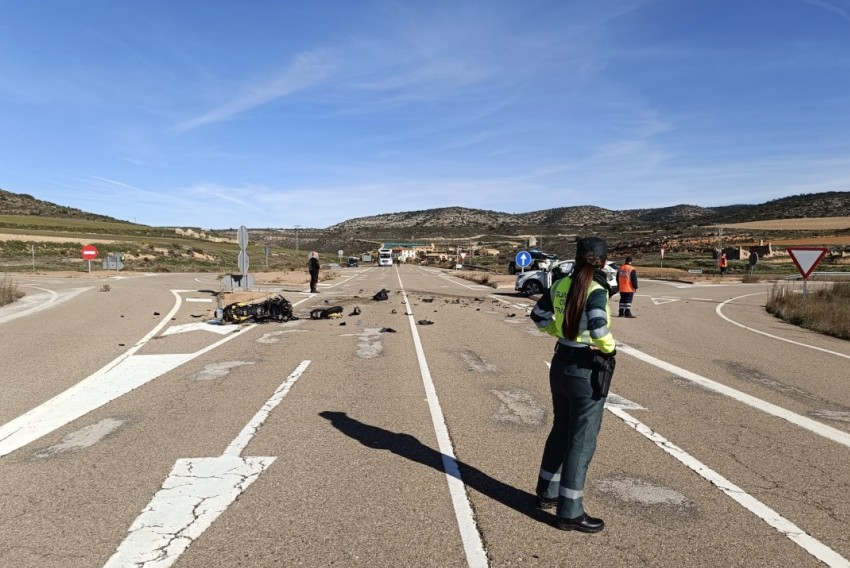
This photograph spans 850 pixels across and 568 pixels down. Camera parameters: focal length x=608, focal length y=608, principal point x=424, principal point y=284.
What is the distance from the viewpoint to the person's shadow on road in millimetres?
4430

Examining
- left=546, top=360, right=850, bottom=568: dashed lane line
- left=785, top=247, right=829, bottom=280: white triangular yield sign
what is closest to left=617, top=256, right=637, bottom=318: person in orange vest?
left=785, top=247, right=829, bottom=280: white triangular yield sign

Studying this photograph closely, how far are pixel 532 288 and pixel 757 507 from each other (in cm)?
2211

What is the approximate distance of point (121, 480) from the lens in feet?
15.6

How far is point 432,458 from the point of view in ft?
17.4

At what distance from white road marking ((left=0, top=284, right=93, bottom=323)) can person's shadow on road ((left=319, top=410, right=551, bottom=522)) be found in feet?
44.4

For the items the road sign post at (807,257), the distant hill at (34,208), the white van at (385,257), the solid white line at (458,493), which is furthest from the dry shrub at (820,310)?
the distant hill at (34,208)

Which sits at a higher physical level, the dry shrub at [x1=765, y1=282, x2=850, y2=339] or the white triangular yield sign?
the white triangular yield sign

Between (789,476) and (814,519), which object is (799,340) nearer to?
(789,476)

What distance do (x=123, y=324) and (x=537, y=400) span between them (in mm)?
11715

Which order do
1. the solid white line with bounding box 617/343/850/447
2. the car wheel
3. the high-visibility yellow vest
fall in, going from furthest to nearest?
the car wheel < the solid white line with bounding box 617/343/850/447 < the high-visibility yellow vest

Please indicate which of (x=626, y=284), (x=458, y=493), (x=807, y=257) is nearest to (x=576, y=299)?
(x=458, y=493)

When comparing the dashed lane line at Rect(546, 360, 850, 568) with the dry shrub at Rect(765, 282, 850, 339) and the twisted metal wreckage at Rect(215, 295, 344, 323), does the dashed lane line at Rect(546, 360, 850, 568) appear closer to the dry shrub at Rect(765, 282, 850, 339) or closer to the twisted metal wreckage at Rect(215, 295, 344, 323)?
the twisted metal wreckage at Rect(215, 295, 344, 323)

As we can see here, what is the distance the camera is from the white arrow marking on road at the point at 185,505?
3615mm

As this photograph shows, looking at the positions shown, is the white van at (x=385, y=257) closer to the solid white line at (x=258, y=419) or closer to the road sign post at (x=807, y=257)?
the road sign post at (x=807, y=257)
